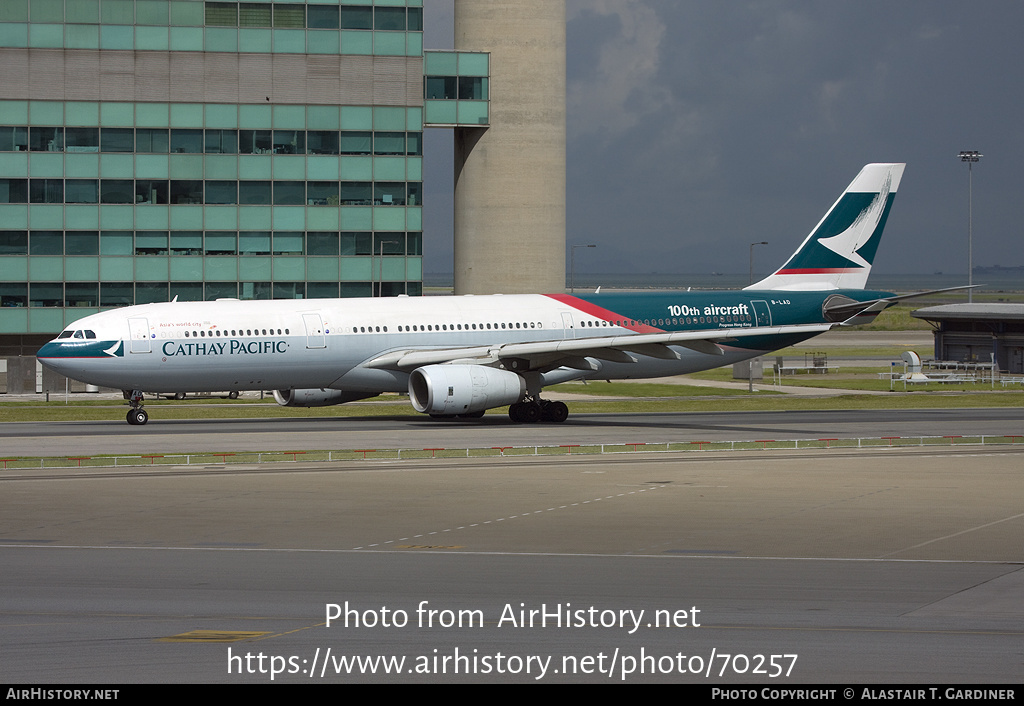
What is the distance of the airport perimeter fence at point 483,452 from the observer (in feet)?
111

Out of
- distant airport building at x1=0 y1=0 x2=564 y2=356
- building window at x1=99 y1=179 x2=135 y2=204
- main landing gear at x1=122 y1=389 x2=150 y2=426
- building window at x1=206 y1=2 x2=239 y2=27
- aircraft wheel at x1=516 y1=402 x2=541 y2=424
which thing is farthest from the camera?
building window at x1=99 y1=179 x2=135 y2=204

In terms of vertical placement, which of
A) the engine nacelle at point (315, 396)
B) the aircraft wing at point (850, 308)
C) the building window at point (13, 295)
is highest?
the building window at point (13, 295)

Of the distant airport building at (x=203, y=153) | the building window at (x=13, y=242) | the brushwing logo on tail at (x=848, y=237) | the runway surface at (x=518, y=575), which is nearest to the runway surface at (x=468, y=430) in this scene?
the brushwing logo on tail at (x=848, y=237)

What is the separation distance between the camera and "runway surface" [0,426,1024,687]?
44.1ft

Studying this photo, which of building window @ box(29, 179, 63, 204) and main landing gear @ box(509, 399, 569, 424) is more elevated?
building window @ box(29, 179, 63, 204)

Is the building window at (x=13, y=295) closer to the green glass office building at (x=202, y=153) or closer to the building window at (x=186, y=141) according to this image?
the green glass office building at (x=202, y=153)

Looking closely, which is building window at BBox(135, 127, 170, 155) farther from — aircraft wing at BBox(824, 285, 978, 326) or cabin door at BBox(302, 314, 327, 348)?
aircraft wing at BBox(824, 285, 978, 326)

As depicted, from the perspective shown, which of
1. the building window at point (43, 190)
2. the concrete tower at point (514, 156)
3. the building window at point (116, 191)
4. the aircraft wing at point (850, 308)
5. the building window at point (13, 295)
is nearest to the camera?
the aircraft wing at point (850, 308)

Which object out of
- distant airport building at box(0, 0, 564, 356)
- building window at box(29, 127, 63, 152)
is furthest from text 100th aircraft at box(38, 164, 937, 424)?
building window at box(29, 127, 63, 152)

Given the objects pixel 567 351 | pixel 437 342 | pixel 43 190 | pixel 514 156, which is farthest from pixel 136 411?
pixel 514 156

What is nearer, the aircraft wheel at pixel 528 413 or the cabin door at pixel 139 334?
the cabin door at pixel 139 334

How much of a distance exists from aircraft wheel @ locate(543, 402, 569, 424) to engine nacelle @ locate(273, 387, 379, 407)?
6.40 m

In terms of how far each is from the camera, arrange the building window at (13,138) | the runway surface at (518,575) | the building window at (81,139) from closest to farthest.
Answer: the runway surface at (518,575)
the building window at (13,138)
the building window at (81,139)

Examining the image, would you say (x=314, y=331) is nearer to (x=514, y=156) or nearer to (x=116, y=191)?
(x=116, y=191)
